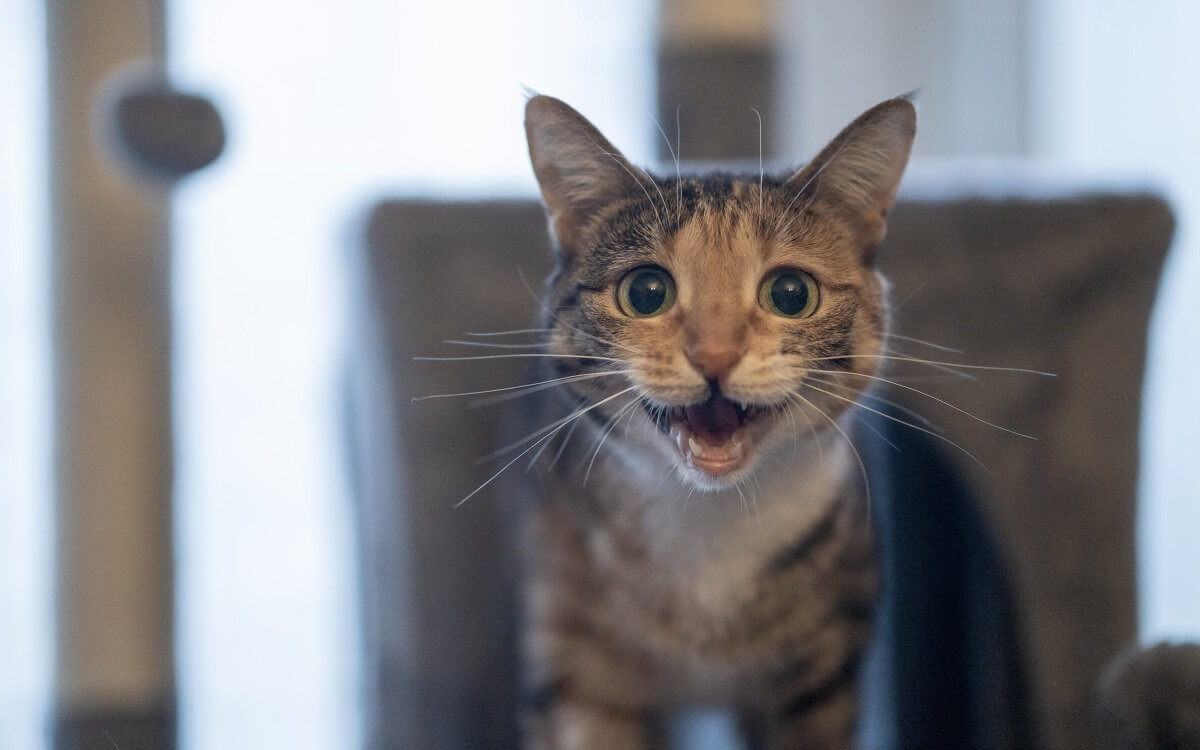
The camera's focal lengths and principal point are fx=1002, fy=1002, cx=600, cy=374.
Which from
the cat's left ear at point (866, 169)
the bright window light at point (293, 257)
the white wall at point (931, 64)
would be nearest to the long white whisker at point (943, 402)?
the cat's left ear at point (866, 169)

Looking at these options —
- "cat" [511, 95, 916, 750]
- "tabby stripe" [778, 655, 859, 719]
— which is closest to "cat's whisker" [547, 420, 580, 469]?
"cat" [511, 95, 916, 750]

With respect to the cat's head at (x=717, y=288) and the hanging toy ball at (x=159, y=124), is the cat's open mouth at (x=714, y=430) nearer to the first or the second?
the cat's head at (x=717, y=288)

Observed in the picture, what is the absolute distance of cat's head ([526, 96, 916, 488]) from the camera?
79cm

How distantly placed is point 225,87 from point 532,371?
0.39m

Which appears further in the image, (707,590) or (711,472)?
(707,590)

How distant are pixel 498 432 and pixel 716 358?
1.08ft

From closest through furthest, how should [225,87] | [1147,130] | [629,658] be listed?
[225,87] < [629,658] < [1147,130]

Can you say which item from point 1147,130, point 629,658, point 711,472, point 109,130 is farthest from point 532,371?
point 1147,130

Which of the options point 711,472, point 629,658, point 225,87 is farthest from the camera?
point 629,658

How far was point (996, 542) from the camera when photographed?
→ 1.01 m

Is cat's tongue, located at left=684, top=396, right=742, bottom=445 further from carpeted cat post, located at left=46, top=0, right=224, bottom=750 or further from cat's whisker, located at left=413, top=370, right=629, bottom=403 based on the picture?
carpeted cat post, located at left=46, top=0, right=224, bottom=750

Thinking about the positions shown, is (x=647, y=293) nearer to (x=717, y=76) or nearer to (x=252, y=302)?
(x=252, y=302)

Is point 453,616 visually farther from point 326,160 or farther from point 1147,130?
point 1147,130

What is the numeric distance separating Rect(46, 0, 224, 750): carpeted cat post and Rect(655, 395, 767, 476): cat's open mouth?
490 millimetres
